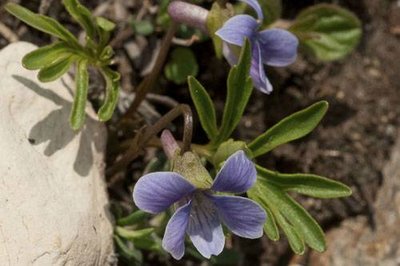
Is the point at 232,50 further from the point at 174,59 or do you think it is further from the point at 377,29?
the point at 377,29

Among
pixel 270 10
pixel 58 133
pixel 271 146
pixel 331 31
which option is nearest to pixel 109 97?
pixel 58 133

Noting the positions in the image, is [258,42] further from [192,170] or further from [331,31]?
[331,31]

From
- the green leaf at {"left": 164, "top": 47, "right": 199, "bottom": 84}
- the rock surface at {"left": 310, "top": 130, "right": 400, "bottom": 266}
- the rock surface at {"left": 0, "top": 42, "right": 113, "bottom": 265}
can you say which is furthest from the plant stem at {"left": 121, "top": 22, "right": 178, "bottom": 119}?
the rock surface at {"left": 310, "top": 130, "right": 400, "bottom": 266}

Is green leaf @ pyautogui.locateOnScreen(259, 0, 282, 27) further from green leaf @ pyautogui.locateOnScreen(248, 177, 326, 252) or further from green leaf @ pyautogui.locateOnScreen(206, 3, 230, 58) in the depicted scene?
green leaf @ pyautogui.locateOnScreen(248, 177, 326, 252)

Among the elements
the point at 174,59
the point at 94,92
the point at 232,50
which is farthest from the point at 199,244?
the point at 174,59

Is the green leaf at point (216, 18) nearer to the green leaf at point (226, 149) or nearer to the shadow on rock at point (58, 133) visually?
the green leaf at point (226, 149)

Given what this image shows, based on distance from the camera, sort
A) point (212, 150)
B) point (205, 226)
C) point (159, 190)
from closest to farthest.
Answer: point (159, 190) < point (205, 226) < point (212, 150)

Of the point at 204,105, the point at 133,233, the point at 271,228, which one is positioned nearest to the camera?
the point at 271,228
